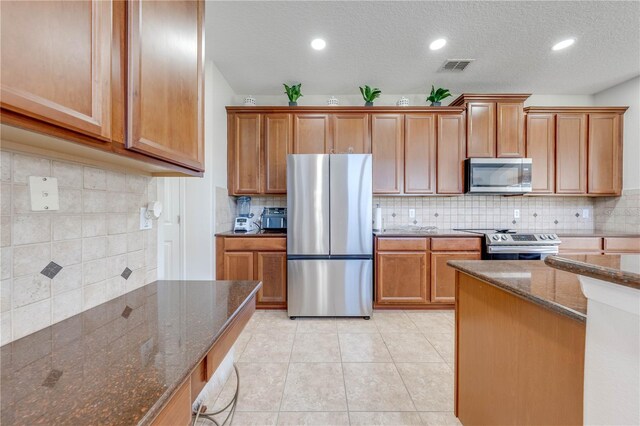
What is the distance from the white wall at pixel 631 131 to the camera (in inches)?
121

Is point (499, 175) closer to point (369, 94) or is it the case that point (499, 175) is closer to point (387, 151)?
point (387, 151)

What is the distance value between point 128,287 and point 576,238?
4.08m

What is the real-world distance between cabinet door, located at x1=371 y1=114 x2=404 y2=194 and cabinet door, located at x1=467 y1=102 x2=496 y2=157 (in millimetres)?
802

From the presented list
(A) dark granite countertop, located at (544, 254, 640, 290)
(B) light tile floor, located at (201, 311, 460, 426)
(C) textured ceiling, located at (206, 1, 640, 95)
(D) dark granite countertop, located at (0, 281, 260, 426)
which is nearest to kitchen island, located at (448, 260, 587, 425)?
(A) dark granite countertop, located at (544, 254, 640, 290)

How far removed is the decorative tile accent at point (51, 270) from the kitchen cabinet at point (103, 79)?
1.18 ft

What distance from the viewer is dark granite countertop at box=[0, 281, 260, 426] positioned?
0.49 metres

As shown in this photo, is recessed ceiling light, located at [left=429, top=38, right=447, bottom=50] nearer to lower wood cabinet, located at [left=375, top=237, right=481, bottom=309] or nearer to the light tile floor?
lower wood cabinet, located at [left=375, top=237, right=481, bottom=309]

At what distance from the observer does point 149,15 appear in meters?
0.84

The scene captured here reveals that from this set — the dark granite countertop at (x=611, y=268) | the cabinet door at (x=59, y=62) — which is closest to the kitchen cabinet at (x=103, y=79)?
the cabinet door at (x=59, y=62)

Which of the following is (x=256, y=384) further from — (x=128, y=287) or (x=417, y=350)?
(x=417, y=350)

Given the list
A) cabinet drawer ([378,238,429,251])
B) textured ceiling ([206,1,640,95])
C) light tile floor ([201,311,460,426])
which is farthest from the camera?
cabinet drawer ([378,238,429,251])

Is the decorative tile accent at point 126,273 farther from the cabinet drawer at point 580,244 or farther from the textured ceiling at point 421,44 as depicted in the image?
the cabinet drawer at point 580,244

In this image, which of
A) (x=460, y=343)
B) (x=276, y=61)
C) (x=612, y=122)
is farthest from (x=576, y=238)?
(x=276, y=61)

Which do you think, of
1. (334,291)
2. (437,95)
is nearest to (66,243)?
(334,291)
